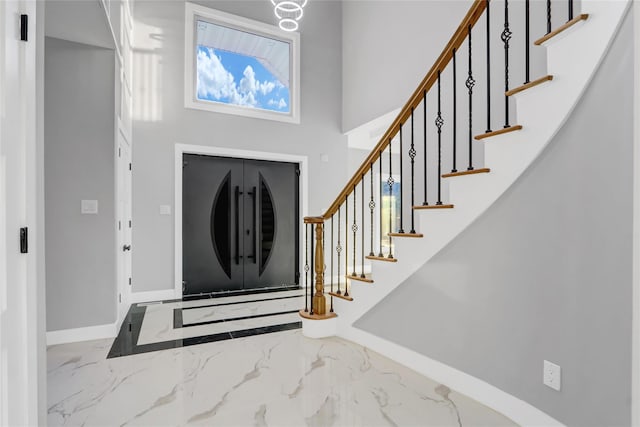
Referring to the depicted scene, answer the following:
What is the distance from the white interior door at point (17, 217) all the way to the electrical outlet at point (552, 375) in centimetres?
220

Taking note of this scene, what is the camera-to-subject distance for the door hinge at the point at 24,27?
1251 mm

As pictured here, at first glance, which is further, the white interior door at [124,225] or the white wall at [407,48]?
the white interior door at [124,225]

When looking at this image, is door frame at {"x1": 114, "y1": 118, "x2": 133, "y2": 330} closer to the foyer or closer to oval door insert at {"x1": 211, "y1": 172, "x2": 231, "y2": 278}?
the foyer

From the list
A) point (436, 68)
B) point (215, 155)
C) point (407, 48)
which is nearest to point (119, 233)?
point (215, 155)

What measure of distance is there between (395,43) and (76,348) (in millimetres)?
4913

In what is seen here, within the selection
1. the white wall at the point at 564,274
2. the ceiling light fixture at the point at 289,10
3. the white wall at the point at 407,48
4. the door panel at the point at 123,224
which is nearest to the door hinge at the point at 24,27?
the white wall at the point at 564,274

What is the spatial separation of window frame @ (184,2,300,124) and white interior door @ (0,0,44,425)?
367cm

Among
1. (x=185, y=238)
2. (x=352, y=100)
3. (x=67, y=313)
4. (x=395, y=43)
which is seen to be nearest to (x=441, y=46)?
(x=395, y=43)

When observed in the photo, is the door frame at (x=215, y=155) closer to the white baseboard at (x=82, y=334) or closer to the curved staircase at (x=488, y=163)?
the white baseboard at (x=82, y=334)

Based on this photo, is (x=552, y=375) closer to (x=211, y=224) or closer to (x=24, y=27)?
(x=24, y=27)

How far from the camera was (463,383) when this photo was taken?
214 centimetres

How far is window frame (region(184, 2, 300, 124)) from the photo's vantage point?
4.80m

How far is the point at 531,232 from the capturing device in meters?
1.80

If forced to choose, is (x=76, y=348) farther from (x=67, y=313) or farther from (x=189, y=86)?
(x=189, y=86)
